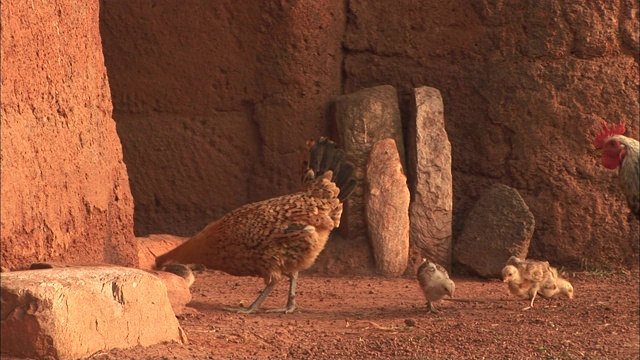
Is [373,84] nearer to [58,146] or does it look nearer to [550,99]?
[550,99]

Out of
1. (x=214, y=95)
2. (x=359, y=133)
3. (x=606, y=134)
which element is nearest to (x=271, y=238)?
(x=606, y=134)

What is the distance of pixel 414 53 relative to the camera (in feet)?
34.7

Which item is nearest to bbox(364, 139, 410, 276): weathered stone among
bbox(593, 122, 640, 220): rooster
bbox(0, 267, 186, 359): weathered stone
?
bbox(593, 122, 640, 220): rooster

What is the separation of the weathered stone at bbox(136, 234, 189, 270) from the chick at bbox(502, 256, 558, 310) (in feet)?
9.73

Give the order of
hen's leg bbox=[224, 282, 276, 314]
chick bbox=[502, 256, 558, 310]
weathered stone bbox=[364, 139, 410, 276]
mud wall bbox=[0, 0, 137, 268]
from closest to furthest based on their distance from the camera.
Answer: mud wall bbox=[0, 0, 137, 268] → hen's leg bbox=[224, 282, 276, 314] → chick bbox=[502, 256, 558, 310] → weathered stone bbox=[364, 139, 410, 276]

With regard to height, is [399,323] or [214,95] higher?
[214,95]

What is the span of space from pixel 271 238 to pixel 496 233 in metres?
3.11

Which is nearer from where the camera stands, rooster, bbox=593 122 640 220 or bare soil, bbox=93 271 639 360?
bare soil, bbox=93 271 639 360

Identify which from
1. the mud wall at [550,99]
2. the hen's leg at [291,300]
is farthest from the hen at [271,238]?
the mud wall at [550,99]

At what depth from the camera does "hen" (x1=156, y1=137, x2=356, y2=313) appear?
7.68 metres

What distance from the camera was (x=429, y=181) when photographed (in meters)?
10.1

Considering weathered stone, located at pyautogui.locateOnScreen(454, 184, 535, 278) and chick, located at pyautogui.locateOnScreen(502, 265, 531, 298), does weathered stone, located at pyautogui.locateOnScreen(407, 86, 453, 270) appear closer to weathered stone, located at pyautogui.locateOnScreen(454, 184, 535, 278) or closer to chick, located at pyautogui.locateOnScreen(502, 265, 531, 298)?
weathered stone, located at pyautogui.locateOnScreen(454, 184, 535, 278)

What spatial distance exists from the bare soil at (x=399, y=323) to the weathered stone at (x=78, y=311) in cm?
12

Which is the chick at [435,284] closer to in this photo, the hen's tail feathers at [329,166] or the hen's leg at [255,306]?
the hen's tail feathers at [329,166]
